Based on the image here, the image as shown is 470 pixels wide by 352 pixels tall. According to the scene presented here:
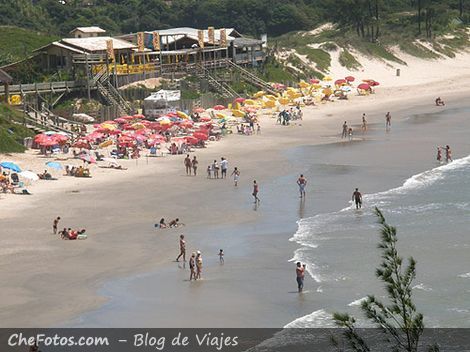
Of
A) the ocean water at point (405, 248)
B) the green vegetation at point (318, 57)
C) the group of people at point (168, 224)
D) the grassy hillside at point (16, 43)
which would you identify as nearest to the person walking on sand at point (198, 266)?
the ocean water at point (405, 248)

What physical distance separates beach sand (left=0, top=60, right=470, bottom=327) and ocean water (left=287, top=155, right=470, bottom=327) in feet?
2.49

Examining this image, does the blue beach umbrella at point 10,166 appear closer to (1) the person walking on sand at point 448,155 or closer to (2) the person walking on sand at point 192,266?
(2) the person walking on sand at point 192,266

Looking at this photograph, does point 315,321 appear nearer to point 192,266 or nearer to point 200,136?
point 192,266

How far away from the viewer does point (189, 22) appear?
119375mm

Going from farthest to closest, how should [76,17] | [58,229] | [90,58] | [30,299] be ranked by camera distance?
1. [76,17]
2. [90,58]
3. [58,229]
4. [30,299]

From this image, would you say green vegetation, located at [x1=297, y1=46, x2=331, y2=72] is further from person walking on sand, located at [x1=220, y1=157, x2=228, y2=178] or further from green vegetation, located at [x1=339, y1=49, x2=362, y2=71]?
person walking on sand, located at [x1=220, y1=157, x2=228, y2=178]

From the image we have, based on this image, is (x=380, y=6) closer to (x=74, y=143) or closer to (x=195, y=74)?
(x=195, y=74)

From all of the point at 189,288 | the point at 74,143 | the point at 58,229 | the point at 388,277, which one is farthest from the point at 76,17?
the point at 388,277

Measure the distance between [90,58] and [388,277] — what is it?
171ft

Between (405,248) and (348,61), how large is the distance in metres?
58.9

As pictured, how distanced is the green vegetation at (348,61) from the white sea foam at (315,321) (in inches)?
2526

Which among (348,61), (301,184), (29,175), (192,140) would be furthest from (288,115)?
(29,175)

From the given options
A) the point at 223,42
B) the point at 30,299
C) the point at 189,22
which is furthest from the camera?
the point at 189,22

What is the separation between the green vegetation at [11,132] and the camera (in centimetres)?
4647
